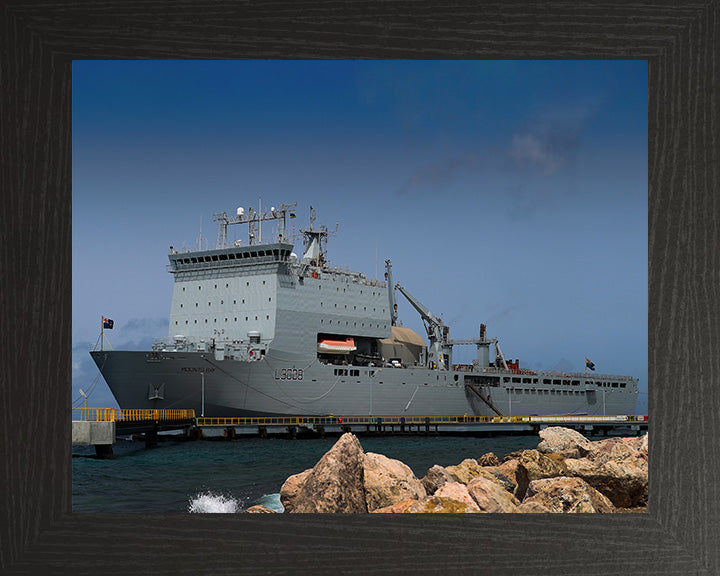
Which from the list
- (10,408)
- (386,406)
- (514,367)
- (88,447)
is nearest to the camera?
(10,408)

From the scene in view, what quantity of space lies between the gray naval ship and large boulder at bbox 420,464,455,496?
51.0 feet

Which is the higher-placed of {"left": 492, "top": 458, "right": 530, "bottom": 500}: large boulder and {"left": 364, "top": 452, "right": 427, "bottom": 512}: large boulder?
{"left": 364, "top": 452, "right": 427, "bottom": 512}: large boulder

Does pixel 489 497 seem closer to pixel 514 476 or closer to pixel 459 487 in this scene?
pixel 459 487

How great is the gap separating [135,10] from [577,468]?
5627 mm

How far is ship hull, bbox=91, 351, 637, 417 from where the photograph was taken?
2262cm

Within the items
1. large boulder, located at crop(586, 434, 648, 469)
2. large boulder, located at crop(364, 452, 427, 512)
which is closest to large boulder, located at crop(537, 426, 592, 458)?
large boulder, located at crop(586, 434, 648, 469)

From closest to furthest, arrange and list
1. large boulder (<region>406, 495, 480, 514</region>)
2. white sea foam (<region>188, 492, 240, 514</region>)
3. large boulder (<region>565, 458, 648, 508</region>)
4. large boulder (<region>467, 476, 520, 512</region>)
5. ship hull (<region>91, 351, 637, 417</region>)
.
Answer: large boulder (<region>406, 495, 480, 514</region>), large boulder (<region>467, 476, 520, 512</region>), large boulder (<region>565, 458, 648, 508</region>), white sea foam (<region>188, 492, 240, 514</region>), ship hull (<region>91, 351, 637, 417</region>)

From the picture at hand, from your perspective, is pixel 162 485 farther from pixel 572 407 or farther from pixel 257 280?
pixel 572 407

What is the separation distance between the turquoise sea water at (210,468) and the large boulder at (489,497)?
470cm

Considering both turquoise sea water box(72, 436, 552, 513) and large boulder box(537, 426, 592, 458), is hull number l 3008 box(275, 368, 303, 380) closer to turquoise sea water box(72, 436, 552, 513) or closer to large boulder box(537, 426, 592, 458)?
turquoise sea water box(72, 436, 552, 513)

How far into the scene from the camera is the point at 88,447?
21.5m

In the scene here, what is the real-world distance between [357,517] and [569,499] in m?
2.51

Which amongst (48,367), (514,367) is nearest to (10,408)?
(48,367)

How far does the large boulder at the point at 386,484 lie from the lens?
672 cm
